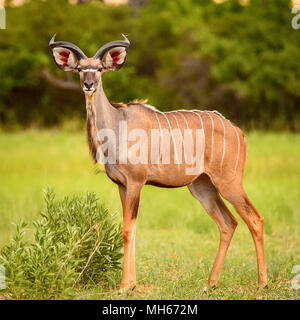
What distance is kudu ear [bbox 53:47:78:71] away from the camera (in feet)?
19.3

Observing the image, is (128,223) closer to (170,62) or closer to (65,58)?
(65,58)

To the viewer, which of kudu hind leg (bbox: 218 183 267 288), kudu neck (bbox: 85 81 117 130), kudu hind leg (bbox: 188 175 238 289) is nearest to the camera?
kudu neck (bbox: 85 81 117 130)

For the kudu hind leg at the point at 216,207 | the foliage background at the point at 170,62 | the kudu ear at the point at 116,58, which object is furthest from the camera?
the foliage background at the point at 170,62

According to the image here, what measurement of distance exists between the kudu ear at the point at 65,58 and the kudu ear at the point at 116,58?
1.05 feet

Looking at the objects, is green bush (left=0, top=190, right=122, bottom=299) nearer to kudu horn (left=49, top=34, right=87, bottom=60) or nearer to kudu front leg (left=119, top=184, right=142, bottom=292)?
kudu front leg (left=119, top=184, right=142, bottom=292)

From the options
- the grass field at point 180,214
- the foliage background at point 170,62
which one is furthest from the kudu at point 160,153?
the foliage background at point 170,62

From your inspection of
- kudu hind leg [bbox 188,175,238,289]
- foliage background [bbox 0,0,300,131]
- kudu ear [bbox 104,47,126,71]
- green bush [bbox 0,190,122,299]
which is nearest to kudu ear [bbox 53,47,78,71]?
kudu ear [bbox 104,47,126,71]

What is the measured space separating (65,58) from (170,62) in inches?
723

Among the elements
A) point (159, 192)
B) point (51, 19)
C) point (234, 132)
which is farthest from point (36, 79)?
point (234, 132)

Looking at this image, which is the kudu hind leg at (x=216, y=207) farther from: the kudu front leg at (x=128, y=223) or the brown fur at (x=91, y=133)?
the brown fur at (x=91, y=133)

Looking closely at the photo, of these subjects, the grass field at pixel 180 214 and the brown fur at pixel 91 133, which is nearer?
the brown fur at pixel 91 133

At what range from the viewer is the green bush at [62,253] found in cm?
534

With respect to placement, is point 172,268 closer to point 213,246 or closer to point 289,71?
point 213,246

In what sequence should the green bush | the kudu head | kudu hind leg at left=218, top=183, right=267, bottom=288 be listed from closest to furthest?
1. the green bush
2. the kudu head
3. kudu hind leg at left=218, top=183, right=267, bottom=288
